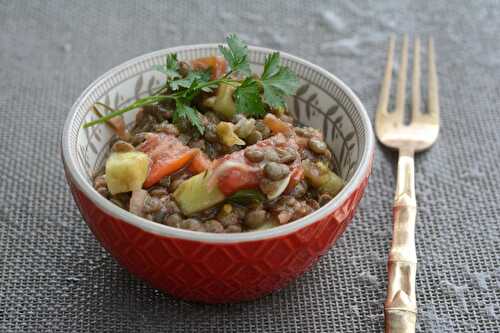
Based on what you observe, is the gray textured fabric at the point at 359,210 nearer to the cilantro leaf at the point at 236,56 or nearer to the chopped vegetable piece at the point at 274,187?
the chopped vegetable piece at the point at 274,187

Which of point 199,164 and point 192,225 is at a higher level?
point 199,164

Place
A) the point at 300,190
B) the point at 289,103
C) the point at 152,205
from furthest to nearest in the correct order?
1. the point at 289,103
2. the point at 300,190
3. the point at 152,205

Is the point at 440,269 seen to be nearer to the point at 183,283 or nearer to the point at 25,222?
the point at 183,283

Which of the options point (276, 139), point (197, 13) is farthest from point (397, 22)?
point (276, 139)

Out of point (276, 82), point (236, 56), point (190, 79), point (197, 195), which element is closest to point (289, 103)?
point (276, 82)

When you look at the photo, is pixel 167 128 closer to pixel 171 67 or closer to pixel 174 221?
pixel 171 67

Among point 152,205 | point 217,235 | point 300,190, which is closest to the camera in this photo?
point 217,235

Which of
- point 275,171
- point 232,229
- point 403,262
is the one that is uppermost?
point 275,171

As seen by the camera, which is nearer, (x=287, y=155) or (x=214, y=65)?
(x=287, y=155)
